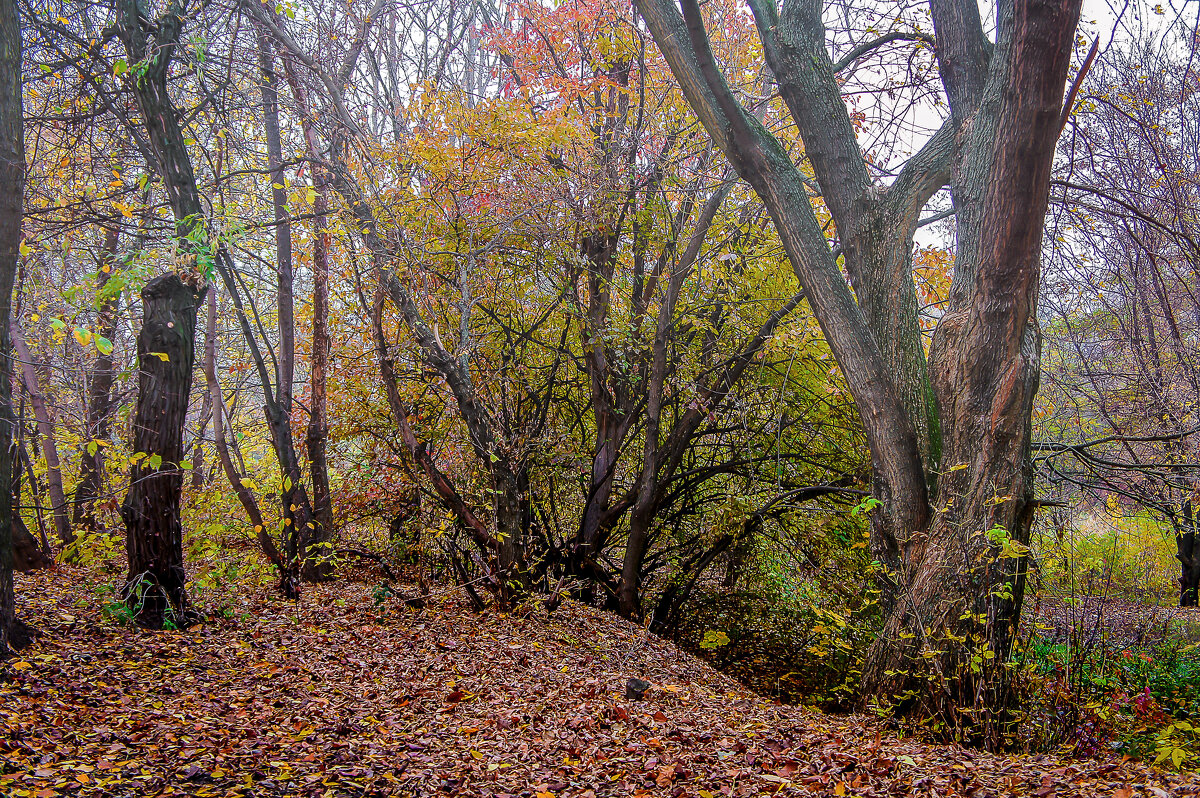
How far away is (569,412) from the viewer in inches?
295

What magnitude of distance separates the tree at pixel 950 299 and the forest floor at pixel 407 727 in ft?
2.07

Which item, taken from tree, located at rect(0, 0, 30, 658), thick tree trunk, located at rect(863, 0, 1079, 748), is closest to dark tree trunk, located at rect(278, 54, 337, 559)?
tree, located at rect(0, 0, 30, 658)

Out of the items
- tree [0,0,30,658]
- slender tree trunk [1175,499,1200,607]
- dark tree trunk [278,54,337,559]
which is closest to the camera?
tree [0,0,30,658]

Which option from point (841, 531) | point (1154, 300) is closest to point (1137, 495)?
point (841, 531)

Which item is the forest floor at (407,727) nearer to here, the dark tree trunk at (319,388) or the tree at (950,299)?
the tree at (950,299)

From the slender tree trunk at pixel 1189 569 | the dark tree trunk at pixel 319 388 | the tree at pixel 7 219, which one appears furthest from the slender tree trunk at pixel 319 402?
the slender tree trunk at pixel 1189 569

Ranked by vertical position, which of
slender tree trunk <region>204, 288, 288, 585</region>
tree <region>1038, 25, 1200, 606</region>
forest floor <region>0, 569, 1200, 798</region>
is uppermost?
tree <region>1038, 25, 1200, 606</region>

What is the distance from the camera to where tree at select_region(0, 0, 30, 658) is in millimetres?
3596

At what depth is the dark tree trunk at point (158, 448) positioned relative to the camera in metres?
4.50

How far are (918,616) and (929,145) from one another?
283cm

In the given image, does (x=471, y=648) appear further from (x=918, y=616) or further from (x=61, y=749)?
(x=918, y=616)

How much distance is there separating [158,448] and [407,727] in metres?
2.44

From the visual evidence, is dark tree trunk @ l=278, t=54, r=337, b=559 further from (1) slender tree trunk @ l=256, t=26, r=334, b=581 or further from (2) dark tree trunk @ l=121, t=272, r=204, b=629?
(2) dark tree trunk @ l=121, t=272, r=204, b=629

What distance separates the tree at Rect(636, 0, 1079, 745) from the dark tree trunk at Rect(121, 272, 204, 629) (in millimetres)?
3510
